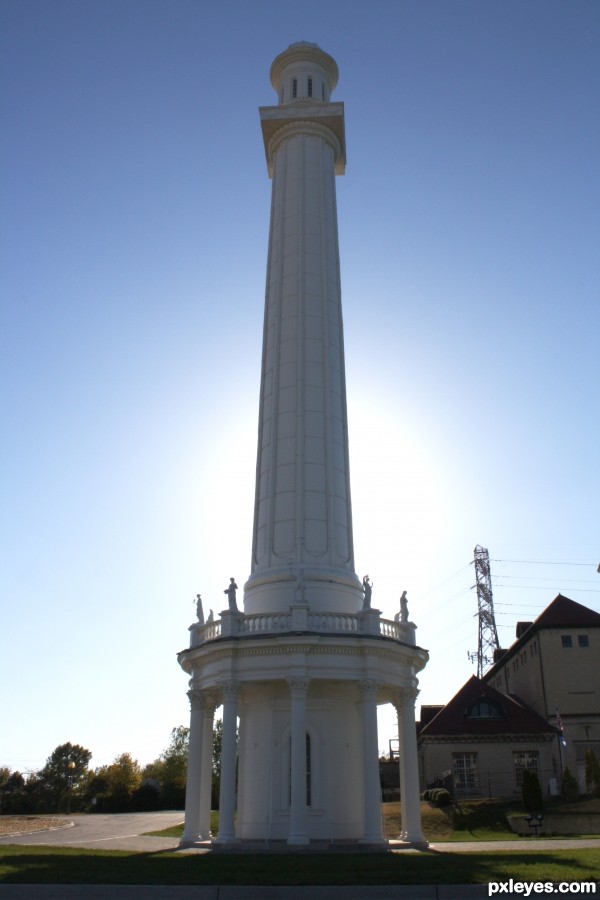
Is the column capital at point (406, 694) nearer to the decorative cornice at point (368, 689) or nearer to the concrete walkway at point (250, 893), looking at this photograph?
the decorative cornice at point (368, 689)

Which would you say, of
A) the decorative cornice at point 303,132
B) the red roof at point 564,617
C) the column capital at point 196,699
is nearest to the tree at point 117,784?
the red roof at point 564,617

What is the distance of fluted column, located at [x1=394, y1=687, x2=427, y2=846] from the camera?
94.7 ft

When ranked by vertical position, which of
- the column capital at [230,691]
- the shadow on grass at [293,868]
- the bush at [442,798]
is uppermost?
the column capital at [230,691]

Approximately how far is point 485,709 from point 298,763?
3155cm

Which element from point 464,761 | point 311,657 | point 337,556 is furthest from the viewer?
point 464,761

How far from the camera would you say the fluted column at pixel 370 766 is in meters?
26.8

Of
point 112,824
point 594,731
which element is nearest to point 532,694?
point 594,731

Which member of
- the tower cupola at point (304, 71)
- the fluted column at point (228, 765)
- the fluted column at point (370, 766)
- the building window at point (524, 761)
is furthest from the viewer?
the building window at point (524, 761)

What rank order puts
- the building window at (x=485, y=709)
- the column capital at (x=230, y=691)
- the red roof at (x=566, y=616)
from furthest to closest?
the red roof at (x=566, y=616) < the building window at (x=485, y=709) < the column capital at (x=230, y=691)

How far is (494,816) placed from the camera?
41.7 m

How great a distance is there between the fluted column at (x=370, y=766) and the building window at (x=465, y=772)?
26299 mm

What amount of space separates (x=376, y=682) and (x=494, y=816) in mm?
18703

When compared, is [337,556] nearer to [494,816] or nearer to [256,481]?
[256,481]

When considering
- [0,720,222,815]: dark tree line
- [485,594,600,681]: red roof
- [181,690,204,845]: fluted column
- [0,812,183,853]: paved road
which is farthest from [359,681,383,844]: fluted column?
[0,720,222,815]: dark tree line
